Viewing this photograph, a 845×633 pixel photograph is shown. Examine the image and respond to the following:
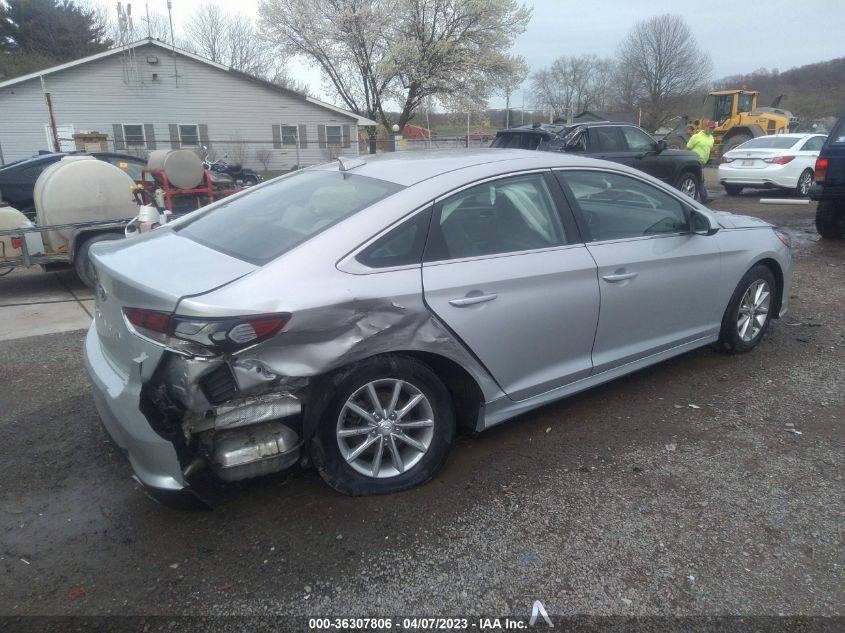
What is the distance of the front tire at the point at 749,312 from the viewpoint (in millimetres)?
4566

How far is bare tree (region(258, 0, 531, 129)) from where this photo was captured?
34.8 m

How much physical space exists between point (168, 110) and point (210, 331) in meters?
29.1

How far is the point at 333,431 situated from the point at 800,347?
161 inches

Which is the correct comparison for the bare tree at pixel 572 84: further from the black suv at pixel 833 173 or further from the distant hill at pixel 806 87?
the black suv at pixel 833 173

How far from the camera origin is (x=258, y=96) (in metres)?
29.3

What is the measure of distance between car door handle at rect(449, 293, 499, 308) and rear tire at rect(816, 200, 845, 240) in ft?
27.5

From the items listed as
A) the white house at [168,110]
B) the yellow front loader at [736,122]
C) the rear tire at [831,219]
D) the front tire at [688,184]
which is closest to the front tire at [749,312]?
the rear tire at [831,219]

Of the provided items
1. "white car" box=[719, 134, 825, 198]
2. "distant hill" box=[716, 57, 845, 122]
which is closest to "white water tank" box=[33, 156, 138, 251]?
"white car" box=[719, 134, 825, 198]

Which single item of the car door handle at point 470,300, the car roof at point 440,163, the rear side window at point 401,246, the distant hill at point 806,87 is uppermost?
the distant hill at point 806,87

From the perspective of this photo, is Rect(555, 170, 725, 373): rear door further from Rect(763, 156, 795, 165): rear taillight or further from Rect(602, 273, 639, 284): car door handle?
Rect(763, 156, 795, 165): rear taillight

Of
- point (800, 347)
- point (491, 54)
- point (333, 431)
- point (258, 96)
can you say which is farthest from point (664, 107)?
point (333, 431)

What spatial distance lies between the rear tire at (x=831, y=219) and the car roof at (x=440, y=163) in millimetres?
7222

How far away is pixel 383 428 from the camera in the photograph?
2.96 m

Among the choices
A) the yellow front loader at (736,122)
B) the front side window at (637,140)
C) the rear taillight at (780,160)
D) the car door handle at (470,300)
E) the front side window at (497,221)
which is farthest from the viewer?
the yellow front loader at (736,122)
